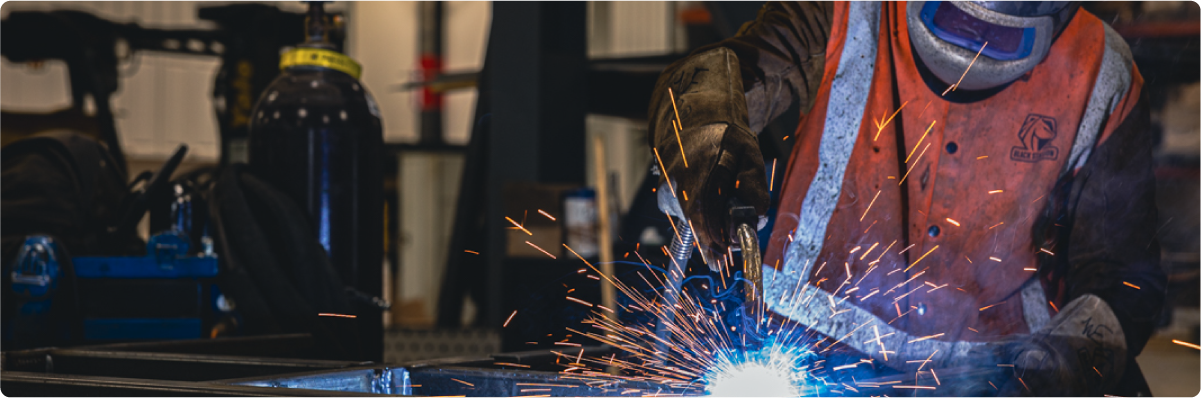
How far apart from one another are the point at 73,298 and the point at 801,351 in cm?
162

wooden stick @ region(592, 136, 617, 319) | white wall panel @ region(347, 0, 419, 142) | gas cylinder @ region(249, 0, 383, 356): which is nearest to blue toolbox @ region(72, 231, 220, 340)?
gas cylinder @ region(249, 0, 383, 356)

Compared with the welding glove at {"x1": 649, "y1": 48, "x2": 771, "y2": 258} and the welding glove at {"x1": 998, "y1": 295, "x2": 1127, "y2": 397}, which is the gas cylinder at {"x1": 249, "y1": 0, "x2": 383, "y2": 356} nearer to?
the welding glove at {"x1": 649, "y1": 48, "x2": 771, "y2": 258}

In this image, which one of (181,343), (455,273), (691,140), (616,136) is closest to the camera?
(691,140)

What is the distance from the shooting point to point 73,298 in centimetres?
214

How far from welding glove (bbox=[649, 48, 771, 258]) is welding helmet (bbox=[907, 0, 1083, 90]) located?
33cm

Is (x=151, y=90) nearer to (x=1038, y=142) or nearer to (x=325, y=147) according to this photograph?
(x=325, y=147)

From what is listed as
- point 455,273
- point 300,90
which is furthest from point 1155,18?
point 455,273

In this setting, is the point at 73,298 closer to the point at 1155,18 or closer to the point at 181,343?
the point at 181,343

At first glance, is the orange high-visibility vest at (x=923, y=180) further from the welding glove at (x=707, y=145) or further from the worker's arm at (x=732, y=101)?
the welding glove at (x=707, y=145)

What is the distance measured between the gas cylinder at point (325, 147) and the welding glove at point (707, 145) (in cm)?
102

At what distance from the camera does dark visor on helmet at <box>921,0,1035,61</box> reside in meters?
1.42

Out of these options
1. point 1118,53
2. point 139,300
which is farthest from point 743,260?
point 139,300

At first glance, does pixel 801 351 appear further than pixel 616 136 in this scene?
No

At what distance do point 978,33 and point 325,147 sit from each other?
143 cm
